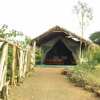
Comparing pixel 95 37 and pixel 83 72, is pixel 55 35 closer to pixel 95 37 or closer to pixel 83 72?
pixel 83 72

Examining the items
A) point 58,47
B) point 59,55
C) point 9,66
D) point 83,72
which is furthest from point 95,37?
point 9,66

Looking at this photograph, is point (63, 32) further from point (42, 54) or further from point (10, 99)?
point (10, 99)

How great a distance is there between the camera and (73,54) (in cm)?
3125

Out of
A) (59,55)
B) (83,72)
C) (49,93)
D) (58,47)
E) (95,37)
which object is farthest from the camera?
(95,37)

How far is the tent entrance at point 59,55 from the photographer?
32.6 meters

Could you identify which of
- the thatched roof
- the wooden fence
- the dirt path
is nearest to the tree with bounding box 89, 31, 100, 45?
the thatched roof

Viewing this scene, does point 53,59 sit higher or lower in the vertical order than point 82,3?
lower

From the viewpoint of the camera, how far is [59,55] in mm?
33812

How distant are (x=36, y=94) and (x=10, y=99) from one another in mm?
1658

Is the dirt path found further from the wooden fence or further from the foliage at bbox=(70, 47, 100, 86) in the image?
the foliage at bbox=(70, 47, 100, 86)

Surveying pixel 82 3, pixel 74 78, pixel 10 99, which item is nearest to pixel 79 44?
pixel 82 3

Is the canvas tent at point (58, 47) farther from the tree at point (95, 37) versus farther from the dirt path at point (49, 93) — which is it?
the tree at point (95, 37)

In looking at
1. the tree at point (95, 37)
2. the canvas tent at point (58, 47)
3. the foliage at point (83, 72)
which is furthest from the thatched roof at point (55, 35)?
the tree at point (95, 37)

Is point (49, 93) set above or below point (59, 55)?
below
